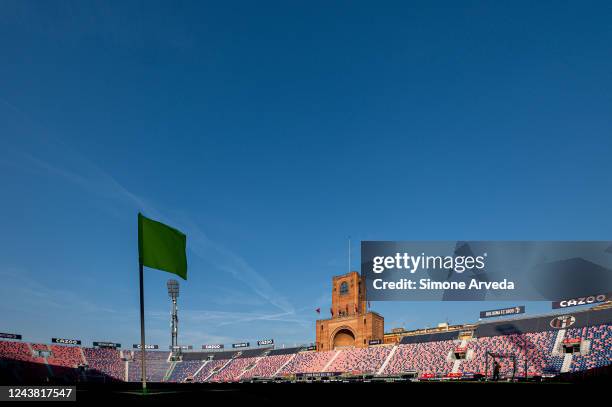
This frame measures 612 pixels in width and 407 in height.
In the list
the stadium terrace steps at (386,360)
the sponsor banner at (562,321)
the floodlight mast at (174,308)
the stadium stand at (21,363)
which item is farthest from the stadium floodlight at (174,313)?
the sponsor banner at (562,321)

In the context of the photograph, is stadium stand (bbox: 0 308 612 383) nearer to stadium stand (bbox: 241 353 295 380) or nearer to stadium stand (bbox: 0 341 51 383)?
stadium stand (bbox: 0 341 51 383)

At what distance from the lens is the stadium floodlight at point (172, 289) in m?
120

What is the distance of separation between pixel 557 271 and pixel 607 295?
27930 mm

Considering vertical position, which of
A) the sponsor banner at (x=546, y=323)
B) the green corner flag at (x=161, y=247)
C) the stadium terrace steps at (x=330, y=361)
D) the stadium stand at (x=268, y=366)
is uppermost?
the green corner flag at (x=161, y=247)

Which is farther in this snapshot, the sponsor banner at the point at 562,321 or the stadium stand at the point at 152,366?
the stadium stand at the point at 152,366

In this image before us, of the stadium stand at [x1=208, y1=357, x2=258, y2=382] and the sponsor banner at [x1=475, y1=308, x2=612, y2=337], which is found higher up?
the sponsor banner at [x1=475, y1=308, x2=612, y2=337]

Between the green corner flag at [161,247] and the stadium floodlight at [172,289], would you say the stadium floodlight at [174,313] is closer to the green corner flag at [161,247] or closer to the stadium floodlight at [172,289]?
the stadium floodlight at [172,289]

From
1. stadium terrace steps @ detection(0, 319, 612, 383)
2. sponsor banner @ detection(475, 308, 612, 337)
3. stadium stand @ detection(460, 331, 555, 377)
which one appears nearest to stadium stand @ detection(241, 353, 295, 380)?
stadium terrace steps @ detection(0, 319, 612, 383)

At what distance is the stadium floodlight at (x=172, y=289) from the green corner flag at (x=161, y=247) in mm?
111484

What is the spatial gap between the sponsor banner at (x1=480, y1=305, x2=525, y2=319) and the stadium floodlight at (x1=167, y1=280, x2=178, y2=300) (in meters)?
77.1

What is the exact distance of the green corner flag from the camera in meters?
13.3

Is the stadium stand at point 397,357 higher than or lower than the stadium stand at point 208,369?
higher

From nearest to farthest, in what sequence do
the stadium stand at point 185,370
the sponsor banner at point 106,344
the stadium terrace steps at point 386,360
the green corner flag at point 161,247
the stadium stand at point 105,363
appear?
the green corner flag at point 161,247 → the stadium terrace steps at point 386,360 → the stadium stand at point 105,363 → the stadium stand at point 185,370 → the sponsor banner at point 106,344

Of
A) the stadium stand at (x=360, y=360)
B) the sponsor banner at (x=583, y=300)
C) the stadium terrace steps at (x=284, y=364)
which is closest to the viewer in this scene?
the sponsor banner at (x=583, y=300)
